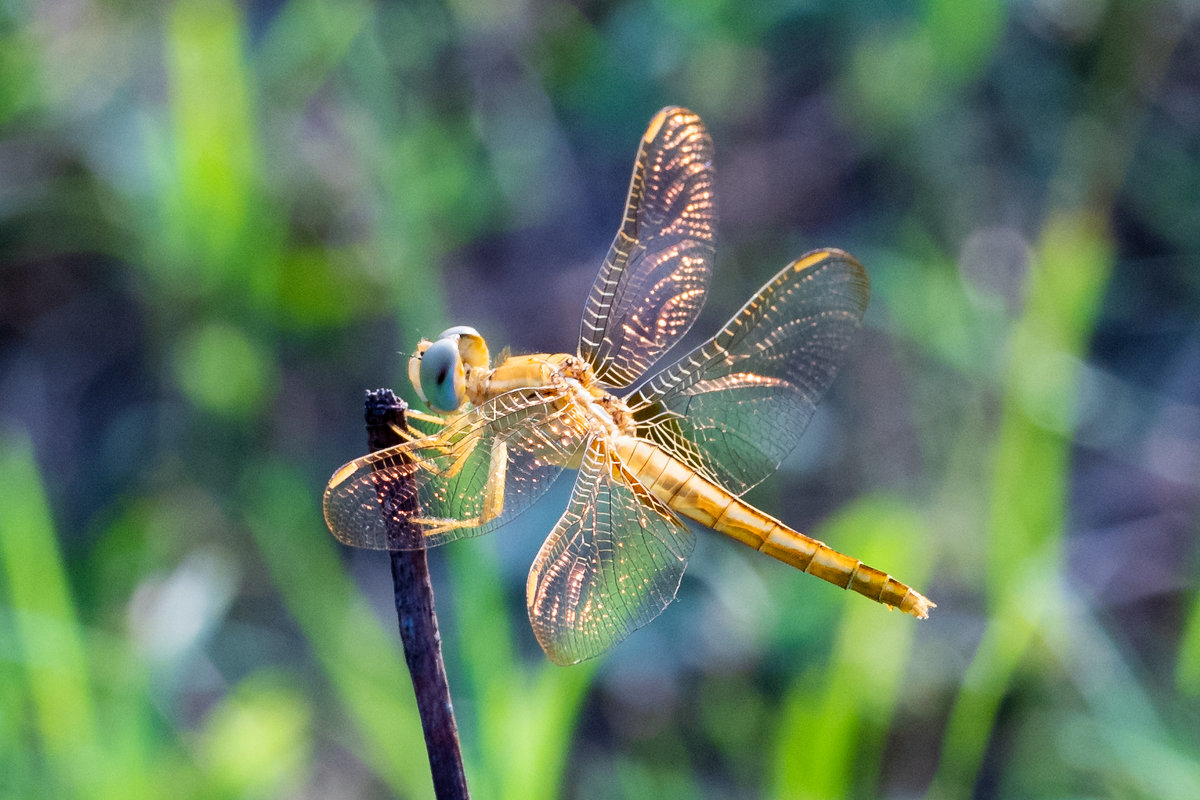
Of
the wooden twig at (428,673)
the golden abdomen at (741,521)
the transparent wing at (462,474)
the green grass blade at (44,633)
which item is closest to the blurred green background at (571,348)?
the green grass blade at (44,633)

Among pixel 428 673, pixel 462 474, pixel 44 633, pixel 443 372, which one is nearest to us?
pixel 428 673

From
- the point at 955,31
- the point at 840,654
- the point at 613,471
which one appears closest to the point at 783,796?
the point at 840,654

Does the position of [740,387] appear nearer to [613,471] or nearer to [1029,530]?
[613,471]

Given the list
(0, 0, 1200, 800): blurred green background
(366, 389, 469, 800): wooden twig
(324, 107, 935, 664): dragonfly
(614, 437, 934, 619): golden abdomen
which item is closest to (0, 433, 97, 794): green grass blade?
(0, 0, 1200, 800): blurred green background

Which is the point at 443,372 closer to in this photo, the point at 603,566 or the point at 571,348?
the point at 603,566

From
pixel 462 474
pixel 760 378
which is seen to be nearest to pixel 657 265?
pixel 760 378

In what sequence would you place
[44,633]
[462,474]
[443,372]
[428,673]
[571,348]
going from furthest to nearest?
1. [571,348]
2. [44,633]
3. [443,372]
4. [462,474]
5. [428,673]
